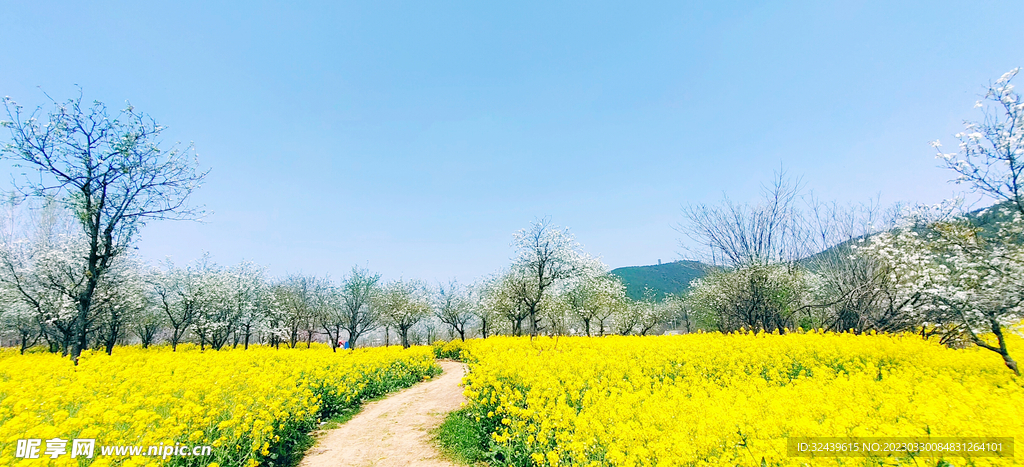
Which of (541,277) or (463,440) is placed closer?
(463,440)

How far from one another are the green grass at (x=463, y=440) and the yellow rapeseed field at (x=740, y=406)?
32 centimetres

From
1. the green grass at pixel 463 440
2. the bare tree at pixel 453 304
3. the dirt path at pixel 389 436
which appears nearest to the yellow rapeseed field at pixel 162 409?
the dirt path at pixel 389 436

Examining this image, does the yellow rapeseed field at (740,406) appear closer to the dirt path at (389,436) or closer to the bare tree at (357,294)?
the dirt path at (389,436)

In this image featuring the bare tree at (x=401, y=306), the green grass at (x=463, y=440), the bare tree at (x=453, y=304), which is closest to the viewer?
the green grass at (x=463, y=440)

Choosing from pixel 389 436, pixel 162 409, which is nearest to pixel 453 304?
pixel 389 436

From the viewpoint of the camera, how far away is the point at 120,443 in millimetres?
5109

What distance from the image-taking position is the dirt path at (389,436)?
8258 mm

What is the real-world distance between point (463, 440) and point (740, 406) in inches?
233

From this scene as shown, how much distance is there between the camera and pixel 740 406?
5426mm

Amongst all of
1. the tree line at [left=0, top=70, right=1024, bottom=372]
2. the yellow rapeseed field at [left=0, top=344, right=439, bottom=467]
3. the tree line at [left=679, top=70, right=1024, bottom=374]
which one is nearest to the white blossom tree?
the tree line at [left=0, top=70, right=1024, bottom=372]

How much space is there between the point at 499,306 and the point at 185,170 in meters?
26.5

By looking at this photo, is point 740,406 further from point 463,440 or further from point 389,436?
point 389,436

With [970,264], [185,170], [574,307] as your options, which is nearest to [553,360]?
[970,264]

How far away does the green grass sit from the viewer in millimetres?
7855
